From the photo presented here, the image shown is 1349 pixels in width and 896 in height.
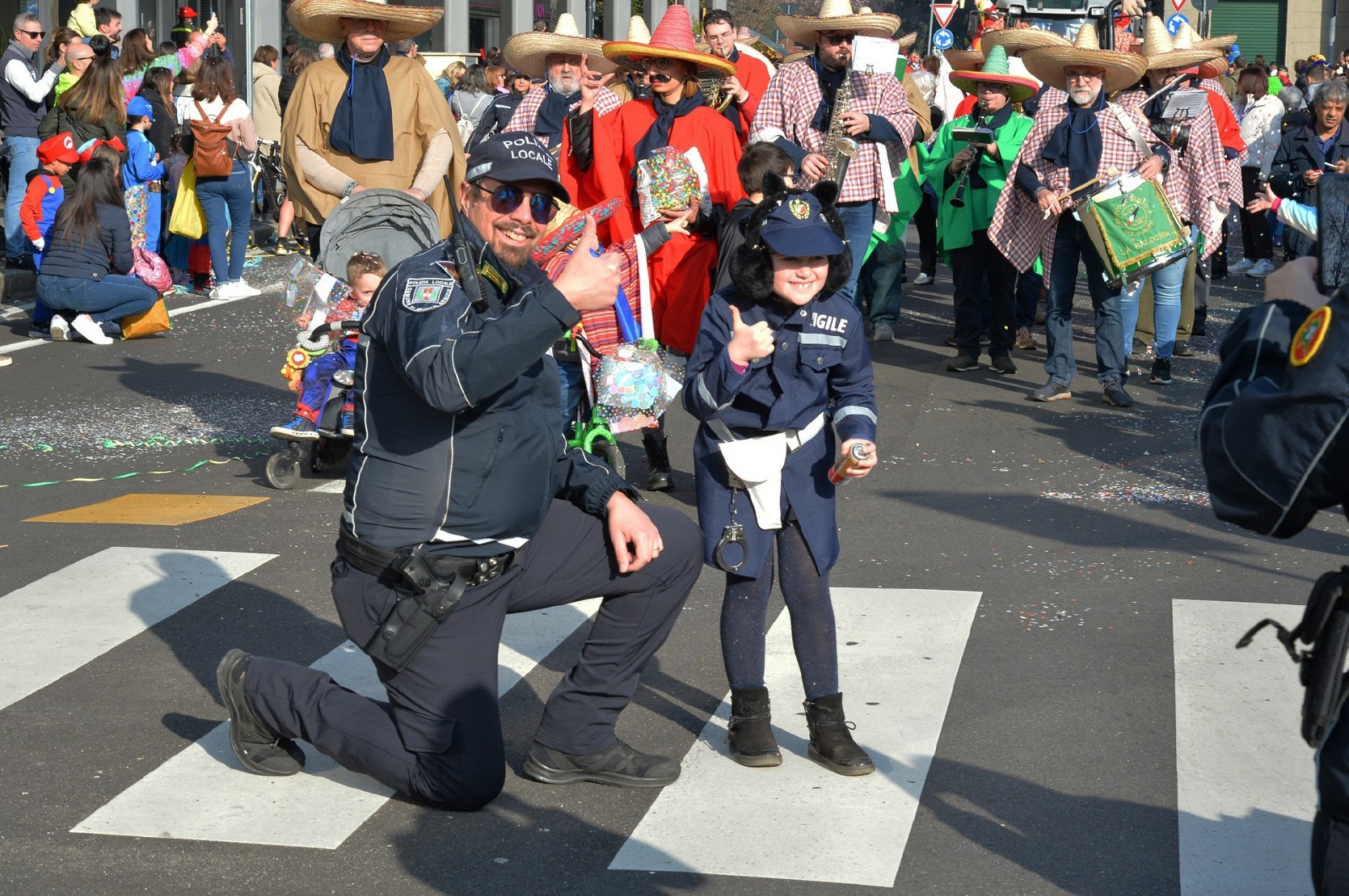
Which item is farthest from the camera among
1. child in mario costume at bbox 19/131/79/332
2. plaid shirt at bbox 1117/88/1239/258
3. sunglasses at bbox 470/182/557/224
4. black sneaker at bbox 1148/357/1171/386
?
child in mario costume at bbox 19/131/79/332

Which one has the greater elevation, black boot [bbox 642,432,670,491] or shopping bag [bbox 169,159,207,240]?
shopping bag [bbox 169,159,207,240]

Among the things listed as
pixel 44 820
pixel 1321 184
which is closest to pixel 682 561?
pixel 44 820

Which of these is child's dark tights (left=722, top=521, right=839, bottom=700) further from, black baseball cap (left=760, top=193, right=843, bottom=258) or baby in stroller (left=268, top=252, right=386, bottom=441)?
baby in stroller (left=268, top=252, right=386, bottom=441)

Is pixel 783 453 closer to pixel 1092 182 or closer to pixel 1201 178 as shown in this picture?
pixel 1092 182

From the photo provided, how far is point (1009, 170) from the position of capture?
38.2 feet

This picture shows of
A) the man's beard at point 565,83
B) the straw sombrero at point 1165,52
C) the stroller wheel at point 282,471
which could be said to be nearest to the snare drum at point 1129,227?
the straw sombrero at point 1165,52

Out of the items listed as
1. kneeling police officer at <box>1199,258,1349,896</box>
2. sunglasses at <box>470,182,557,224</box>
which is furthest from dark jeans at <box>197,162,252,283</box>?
kneeling police officer at <box>1199,258,1349,896</box>

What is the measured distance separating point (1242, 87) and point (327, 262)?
13712mm

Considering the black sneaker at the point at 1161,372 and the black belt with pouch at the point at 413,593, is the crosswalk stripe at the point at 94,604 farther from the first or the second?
the black sneaker at the point at 1161,372

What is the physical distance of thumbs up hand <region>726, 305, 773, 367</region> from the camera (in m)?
4.57

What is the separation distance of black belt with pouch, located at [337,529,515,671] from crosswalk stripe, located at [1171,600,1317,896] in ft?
6.35

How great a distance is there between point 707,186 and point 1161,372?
3991 millimetres

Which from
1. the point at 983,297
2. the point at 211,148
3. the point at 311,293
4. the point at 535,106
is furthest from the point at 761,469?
the point at 211,148

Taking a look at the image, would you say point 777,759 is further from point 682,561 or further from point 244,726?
point 244,726
